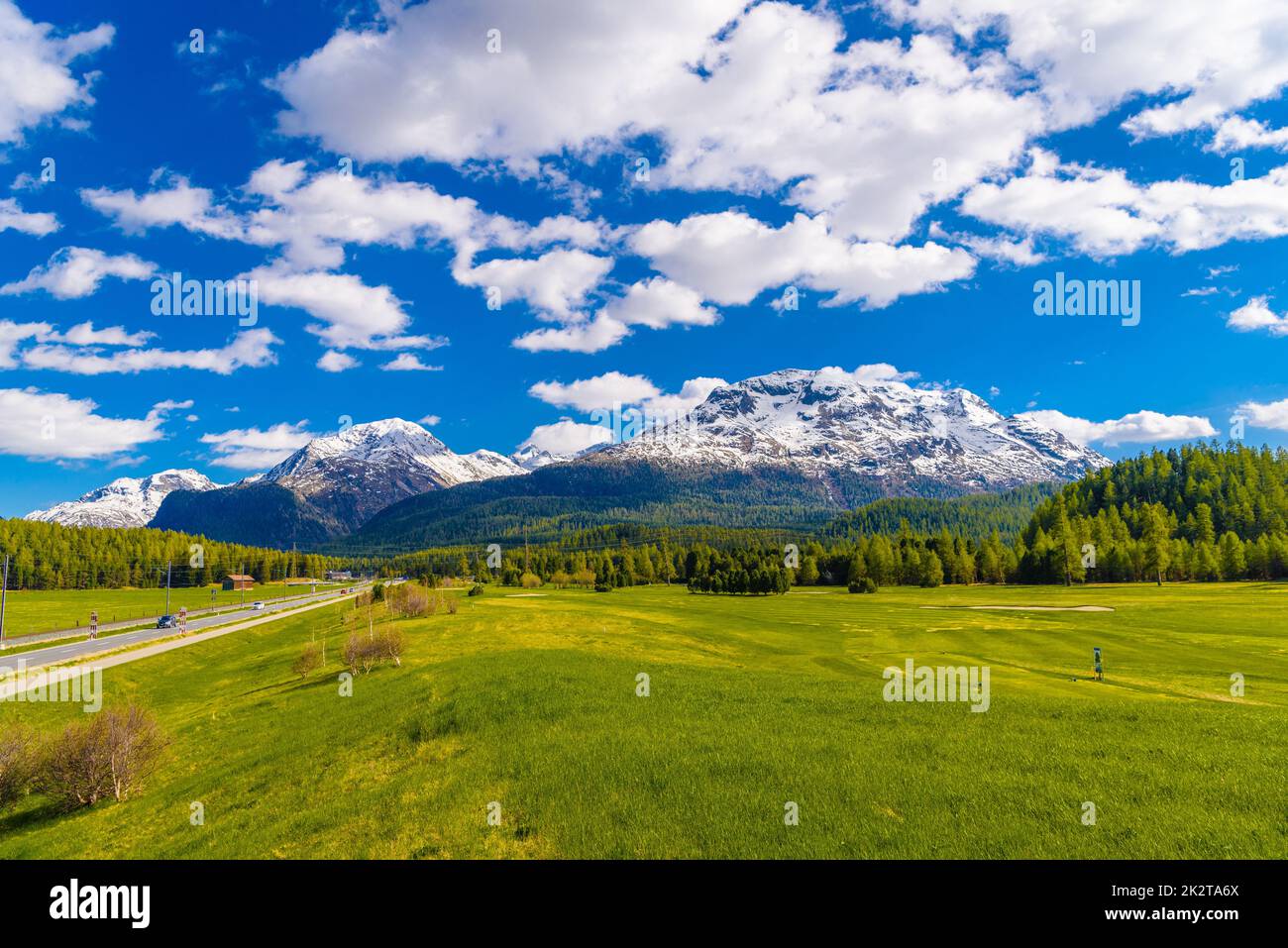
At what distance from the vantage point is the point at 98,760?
81.8ft

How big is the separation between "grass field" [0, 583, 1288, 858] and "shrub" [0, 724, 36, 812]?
72 centimetres

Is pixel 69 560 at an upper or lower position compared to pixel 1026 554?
upper

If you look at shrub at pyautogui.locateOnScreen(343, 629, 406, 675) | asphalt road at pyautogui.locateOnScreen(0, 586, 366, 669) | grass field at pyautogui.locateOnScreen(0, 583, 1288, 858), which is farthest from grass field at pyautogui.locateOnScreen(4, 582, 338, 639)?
grass field at pyautogui.locateOnScreen(0, 583, 1288, 858)

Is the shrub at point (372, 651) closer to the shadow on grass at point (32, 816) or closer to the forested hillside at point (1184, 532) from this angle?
the shadow on grass at point (32, 816)

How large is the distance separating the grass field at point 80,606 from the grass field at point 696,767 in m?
70.2

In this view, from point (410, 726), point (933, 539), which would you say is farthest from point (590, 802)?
point (933, 539)

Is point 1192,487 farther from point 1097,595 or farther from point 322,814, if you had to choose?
point 322,814

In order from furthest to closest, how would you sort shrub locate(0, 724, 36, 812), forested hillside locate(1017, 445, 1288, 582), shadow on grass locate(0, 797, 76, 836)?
forested hillside locate(1017, 445, 1288, 582), shrub locate(0, 724, 36, 812), shadow on grass locate(0, 797, 76, 836)

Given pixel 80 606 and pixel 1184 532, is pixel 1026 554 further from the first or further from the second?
pixel 80 606

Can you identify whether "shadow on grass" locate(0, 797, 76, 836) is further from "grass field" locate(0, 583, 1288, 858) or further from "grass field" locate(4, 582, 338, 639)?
"grass field" locate(4, 582, 338, 639)

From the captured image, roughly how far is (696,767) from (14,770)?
2744cm

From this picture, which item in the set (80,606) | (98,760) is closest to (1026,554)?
(98,760)

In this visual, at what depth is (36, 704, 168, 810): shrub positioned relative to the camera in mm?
24578

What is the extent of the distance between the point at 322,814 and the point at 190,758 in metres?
17.4
